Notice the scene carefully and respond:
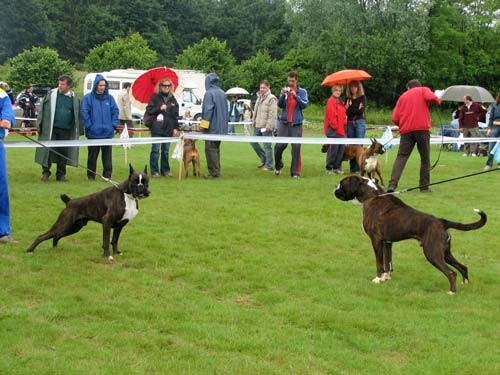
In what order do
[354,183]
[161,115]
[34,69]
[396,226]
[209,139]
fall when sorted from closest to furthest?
[396,226]
[354,183]
[209,139]
[161,115]
[34,69]

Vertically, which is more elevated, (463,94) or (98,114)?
(463,94)

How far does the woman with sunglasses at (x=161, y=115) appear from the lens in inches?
517

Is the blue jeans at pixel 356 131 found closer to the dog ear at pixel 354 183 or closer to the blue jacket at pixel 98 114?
the blue jacket at pixel 98 114

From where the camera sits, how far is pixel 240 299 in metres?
5.83

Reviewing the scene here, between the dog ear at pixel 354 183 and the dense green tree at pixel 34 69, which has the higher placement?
the dense green tree at pixel 34 69

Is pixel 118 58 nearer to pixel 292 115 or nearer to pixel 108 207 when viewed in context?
pixel 292 115

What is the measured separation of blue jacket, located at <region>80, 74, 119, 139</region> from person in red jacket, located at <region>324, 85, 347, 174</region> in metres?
4.23

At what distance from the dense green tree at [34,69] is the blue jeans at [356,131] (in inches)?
1098

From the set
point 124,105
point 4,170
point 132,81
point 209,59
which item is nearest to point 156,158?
point 4,170

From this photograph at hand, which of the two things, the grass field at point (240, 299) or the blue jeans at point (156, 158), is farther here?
the blue jeans at point (156, 158)

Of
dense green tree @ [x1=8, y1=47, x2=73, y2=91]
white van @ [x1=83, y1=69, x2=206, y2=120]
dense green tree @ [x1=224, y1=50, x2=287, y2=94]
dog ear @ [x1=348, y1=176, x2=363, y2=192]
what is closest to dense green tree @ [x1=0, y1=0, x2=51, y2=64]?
dense green tree @ [x1=8, y1=47, x2=73, y2=91]

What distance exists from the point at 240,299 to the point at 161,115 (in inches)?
310

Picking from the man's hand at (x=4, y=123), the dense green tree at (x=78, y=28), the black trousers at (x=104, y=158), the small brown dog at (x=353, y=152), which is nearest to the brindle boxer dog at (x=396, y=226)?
the man's hand at (x=4, y=123)

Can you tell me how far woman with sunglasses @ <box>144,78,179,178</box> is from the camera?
517 inches
